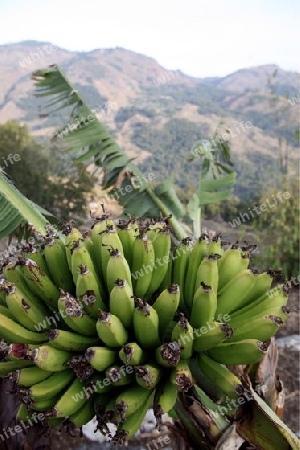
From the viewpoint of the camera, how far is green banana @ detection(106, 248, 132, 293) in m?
1.50

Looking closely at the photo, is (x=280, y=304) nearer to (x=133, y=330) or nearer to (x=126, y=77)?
(x=133, y=330)

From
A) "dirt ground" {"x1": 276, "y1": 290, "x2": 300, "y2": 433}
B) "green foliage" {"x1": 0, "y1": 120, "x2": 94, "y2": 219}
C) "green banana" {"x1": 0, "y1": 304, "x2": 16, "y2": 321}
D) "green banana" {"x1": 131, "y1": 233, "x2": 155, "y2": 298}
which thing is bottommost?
"dirt ground" {"x1": 276, "y1": 290, "x2": 300, "y2": 433}

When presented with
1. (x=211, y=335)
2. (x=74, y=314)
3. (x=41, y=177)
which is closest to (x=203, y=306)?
(x=211, y=335)

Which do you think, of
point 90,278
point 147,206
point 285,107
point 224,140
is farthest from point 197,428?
point 285,107

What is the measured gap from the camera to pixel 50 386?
1460 mm

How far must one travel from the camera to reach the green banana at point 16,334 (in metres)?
1.50

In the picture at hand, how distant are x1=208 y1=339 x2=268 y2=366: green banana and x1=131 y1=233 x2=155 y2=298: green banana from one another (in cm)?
33

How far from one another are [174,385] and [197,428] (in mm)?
461

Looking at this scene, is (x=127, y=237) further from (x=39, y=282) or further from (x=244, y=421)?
(x=244, y=421)

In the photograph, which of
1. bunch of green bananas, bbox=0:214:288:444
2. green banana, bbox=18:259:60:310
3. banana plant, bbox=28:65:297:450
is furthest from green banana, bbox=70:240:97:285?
banana plant, bbox=28:65:297:450

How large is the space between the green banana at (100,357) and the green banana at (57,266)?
347 millimetres

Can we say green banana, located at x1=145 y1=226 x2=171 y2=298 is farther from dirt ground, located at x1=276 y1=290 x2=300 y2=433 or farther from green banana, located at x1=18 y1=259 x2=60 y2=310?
dirt ground, located at x1=276 y1=290 x2=300 y2=433

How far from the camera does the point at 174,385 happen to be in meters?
1.46

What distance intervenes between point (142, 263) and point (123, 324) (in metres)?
0.24
